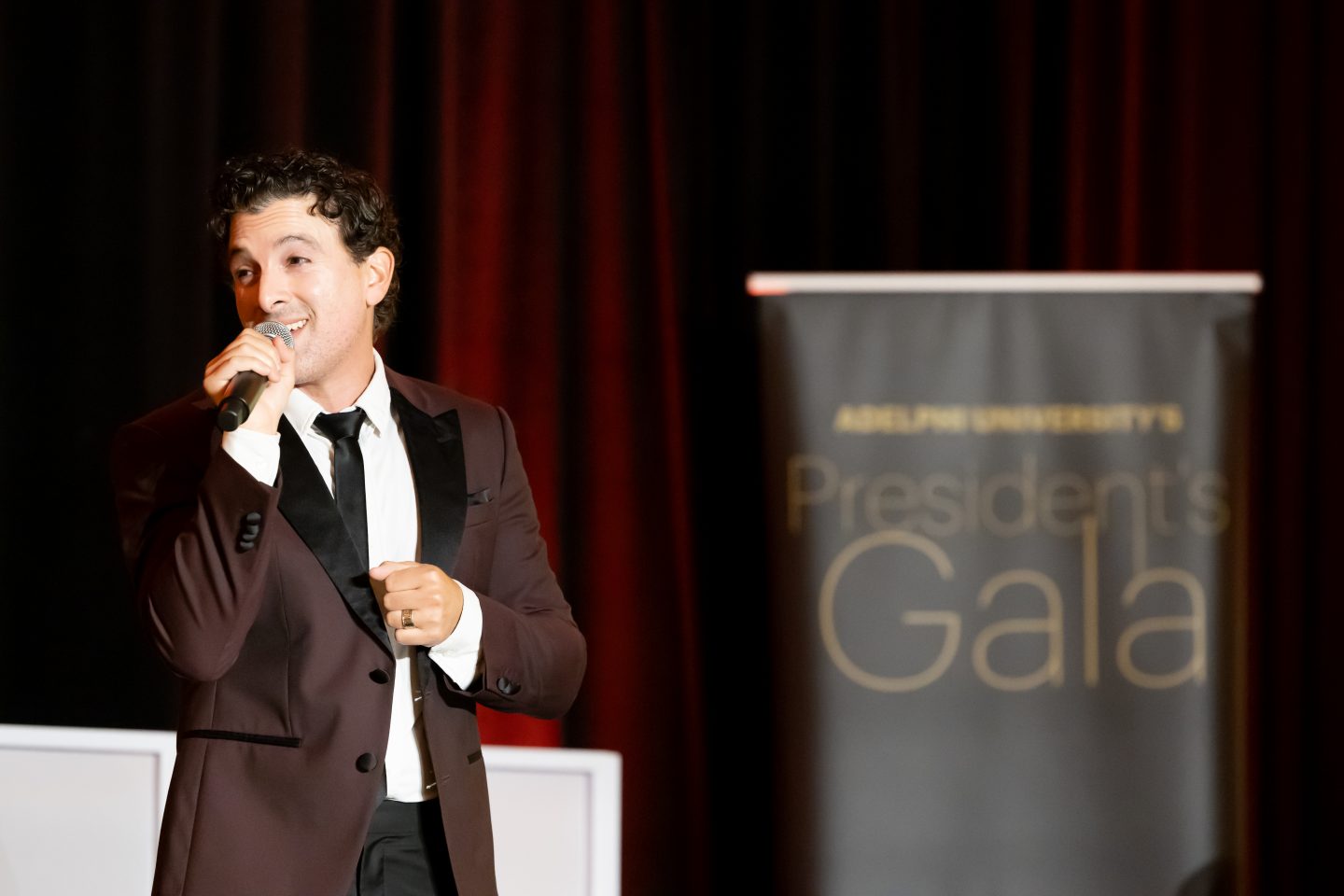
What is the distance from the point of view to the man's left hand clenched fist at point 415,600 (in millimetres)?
1435

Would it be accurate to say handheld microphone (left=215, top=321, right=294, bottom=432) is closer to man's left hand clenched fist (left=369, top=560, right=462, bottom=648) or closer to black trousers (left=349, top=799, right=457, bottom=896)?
man's left hand clenched fist (left=369, top=560, right=462, bottom=648)

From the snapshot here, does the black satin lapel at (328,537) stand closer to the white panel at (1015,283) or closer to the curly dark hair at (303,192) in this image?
the curly dark hair at (303,192)

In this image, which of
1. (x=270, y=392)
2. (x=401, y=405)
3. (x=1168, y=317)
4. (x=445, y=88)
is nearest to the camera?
(x=270, y=392)

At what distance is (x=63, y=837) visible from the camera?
2.74 meters

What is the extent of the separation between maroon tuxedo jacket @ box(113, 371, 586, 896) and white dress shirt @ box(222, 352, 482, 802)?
0.08ft

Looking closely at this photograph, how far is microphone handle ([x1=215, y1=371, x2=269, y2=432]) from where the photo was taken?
1.37 metres

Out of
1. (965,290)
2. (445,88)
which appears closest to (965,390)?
(965,290)

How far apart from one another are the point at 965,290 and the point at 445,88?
142cm

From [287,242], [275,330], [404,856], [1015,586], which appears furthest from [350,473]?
[1015,586]

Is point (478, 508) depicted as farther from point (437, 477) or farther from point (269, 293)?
point (269, 293)

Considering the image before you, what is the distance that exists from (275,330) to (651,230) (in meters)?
1.84

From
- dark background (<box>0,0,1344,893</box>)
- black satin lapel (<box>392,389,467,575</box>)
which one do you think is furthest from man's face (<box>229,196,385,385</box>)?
dark background (<box>0,0,1344,893</box>)

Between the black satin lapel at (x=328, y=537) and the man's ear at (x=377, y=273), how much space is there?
11.8 inches

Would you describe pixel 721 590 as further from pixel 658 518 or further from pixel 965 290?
pixel 965 290
